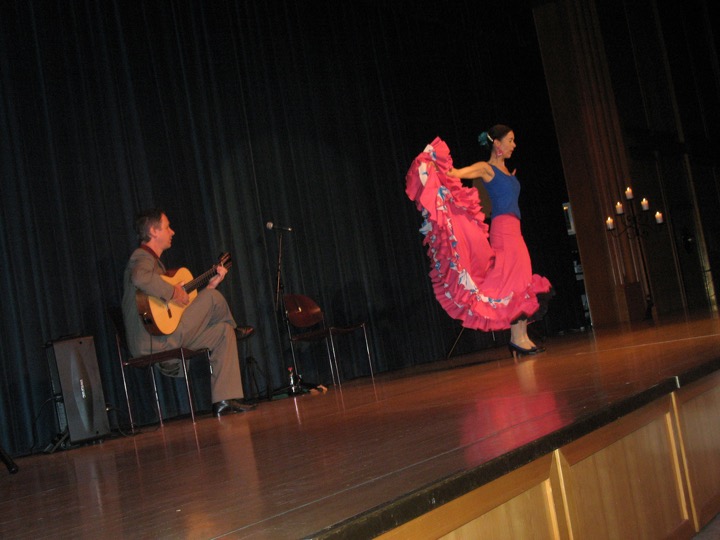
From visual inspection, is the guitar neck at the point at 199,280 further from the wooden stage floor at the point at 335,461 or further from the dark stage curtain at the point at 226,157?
the wooden stage floor at the point at 335,461

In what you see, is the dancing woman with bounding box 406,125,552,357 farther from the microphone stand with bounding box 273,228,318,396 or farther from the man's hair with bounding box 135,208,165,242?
the man's hair with bounding box 135,208,165,242

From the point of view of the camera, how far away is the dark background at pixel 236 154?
5254 millimetres

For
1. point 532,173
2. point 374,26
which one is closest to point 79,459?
point 374,26

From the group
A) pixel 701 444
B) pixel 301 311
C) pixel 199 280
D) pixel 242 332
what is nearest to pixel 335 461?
pixel 701 444

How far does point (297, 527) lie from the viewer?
129 centimetres

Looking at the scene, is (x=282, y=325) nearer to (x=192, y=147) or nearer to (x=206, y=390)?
(x=206, y=390)

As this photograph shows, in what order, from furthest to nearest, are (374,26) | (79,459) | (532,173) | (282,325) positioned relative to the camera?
(532,173), (374,26), (282,325), (79,459)

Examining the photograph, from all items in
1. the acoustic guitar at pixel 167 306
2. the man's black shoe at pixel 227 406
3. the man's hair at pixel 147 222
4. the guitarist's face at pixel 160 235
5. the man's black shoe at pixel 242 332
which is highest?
the man's hair at pixel 147 222

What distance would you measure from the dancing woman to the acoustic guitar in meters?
1.29

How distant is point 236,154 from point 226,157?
11 cm

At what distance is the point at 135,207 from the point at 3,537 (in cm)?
426

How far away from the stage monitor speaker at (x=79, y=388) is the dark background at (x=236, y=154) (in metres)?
0.20

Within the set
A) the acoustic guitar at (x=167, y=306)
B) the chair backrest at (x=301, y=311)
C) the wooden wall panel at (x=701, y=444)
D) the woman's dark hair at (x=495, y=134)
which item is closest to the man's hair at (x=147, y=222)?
the acoustic guitar at (x=167, y=306)

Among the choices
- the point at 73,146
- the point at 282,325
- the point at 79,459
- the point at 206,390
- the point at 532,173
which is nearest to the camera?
the point at 79,459
